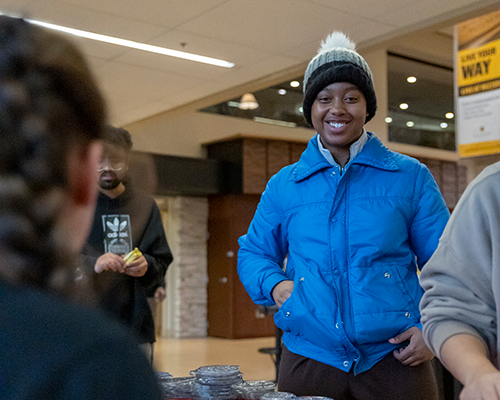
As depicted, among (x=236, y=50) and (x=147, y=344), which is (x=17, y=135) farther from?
(x=236, y=50)

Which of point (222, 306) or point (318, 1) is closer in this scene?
point (318, 1)

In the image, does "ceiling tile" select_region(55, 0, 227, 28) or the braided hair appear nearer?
the braided hair

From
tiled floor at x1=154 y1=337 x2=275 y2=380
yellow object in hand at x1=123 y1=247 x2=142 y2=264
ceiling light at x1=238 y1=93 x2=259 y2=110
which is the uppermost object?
ceiling light at x1=238 y1=93 x2=259 y2=110

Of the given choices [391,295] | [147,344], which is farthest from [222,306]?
[391,295]

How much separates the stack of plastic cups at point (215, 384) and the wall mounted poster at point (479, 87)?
2.83 meters

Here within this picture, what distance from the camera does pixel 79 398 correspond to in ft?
1.23

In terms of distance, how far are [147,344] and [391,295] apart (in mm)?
1153

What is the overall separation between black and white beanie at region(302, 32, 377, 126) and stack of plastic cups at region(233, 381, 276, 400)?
2.91 feet

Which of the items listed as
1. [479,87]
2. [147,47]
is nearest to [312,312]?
[479,87]

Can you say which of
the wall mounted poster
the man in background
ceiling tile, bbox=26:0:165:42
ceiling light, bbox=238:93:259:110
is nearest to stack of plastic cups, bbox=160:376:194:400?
the man in background

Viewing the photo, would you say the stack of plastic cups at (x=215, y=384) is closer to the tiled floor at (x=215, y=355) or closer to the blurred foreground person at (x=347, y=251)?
the blurred foreground person at (x=347, y=251)

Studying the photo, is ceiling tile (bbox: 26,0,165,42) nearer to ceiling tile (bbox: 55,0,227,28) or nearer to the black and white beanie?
ceiling tile (bbox: 55,0,227,28)

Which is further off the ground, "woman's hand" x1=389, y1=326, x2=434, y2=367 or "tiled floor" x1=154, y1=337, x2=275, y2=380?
"woman's hand" x1=389, y1=326, x2=434, y2=367

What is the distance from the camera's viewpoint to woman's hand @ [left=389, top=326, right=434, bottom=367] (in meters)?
1.45
